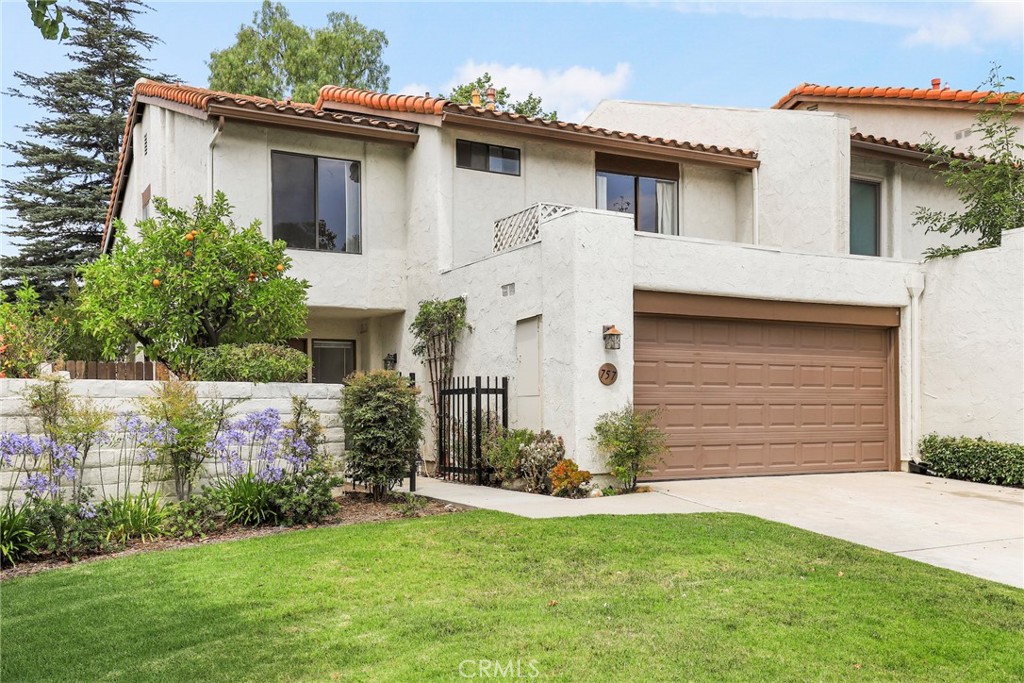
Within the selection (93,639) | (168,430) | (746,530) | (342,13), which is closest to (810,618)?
(746,530)

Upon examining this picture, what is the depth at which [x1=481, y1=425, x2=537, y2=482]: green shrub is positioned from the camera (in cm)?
1081

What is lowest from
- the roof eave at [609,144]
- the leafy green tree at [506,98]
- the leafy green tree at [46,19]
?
the leafy green tree at [46,19]

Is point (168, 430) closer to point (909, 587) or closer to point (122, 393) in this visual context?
point (122, 393)

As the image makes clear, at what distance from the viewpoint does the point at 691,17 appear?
1323 cm

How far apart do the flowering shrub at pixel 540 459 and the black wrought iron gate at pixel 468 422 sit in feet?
3.16

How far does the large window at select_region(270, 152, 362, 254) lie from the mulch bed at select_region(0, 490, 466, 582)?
18.3ft

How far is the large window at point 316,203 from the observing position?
1367 centimetres

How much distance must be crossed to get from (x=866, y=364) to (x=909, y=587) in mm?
8214

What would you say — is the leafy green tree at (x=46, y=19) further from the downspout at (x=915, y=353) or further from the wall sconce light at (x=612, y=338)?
the downspout at (x=915, y=353)

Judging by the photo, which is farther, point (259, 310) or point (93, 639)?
point (259, 310)

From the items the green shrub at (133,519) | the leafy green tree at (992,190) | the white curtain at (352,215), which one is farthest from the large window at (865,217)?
the green shrub at (133,519)

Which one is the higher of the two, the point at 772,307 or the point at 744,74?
the point at 744,74

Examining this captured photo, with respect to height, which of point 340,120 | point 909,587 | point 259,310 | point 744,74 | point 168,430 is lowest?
point 909,587

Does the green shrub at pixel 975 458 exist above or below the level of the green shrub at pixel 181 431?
below
